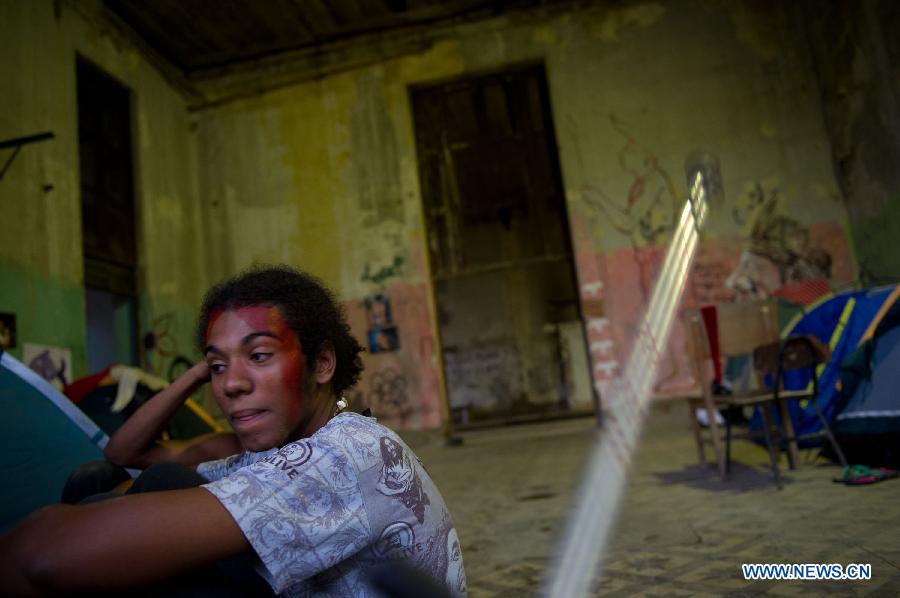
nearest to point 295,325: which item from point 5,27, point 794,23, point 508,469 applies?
point 508,469

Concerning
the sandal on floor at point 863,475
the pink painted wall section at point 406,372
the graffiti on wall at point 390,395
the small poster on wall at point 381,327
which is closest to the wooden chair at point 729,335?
the sandal on floor at point 863,475

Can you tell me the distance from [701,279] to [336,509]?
8.64m

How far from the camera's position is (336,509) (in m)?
0.89

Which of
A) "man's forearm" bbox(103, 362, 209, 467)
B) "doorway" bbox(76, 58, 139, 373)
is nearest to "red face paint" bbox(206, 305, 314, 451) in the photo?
"man's forearm" bbox(103, 362, 209, 467)

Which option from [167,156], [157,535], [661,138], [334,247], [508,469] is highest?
[167,156]

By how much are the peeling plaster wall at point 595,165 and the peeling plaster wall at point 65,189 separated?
1.13m

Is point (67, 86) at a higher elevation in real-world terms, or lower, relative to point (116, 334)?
higher

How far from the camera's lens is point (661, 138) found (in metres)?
8.91

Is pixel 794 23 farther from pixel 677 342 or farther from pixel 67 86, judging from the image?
pixel 67 86

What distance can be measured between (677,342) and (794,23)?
210 inches

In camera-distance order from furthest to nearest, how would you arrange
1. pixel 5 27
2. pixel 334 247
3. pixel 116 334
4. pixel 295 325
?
1. pixel 334 247
2. pixel 116 334
3. pixel 5 27
4. pixel 295 325

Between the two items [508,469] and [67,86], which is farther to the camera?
[67,86]

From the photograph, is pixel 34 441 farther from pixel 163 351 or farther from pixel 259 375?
pixel 163 351

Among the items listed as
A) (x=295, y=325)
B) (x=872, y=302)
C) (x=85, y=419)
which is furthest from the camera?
(x=872, y=302)
